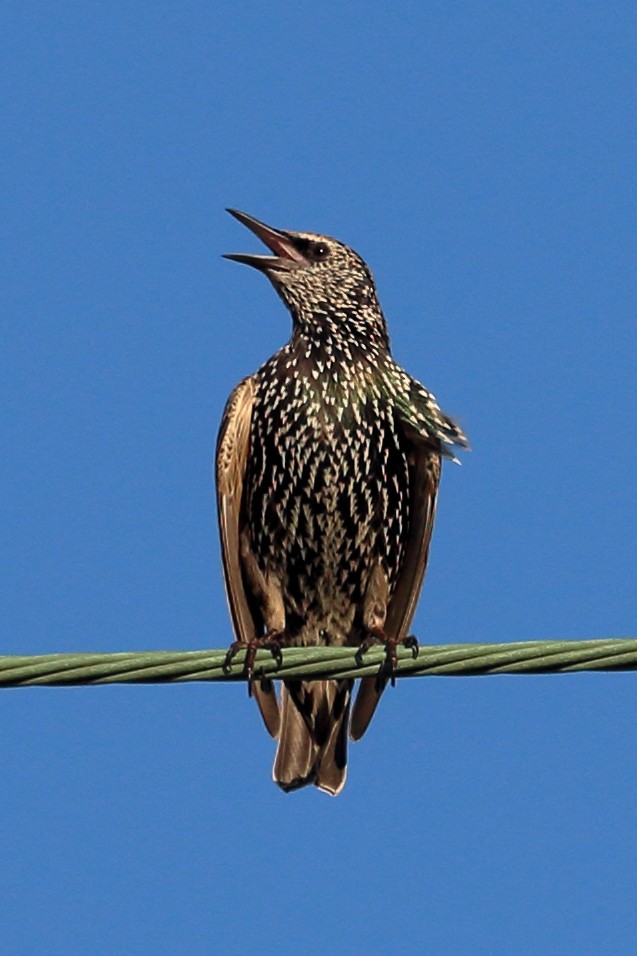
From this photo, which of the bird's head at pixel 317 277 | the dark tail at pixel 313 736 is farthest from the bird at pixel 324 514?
the bird's head at pixel 317 277

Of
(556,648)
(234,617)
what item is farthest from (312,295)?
(556,648)

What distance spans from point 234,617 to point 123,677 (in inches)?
83.3

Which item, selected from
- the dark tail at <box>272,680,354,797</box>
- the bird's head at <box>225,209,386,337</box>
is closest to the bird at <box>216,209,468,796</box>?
the dark tail at <box>272,680,354,797</box>

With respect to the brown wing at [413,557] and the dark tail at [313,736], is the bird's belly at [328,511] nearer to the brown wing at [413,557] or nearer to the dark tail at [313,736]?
the brown wing at [413,557]

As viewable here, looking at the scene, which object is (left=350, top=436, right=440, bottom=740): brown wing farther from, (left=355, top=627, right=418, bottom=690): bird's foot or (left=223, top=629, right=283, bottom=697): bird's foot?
(left=223, top=629, right=283, bottom=697): bird's foot

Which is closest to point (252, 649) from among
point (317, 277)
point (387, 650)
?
point (387, 650)

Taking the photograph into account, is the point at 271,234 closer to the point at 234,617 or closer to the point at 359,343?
the point at 359,343

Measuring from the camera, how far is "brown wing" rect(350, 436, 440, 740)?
7.48 meters

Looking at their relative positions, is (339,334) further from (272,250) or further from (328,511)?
(328,511)

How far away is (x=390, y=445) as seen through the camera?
7.48 meters

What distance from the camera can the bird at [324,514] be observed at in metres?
7.43

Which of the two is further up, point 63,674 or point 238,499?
point 238,499

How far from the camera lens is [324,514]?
24.4ft

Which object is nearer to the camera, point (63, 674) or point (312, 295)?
point (63, 674)
